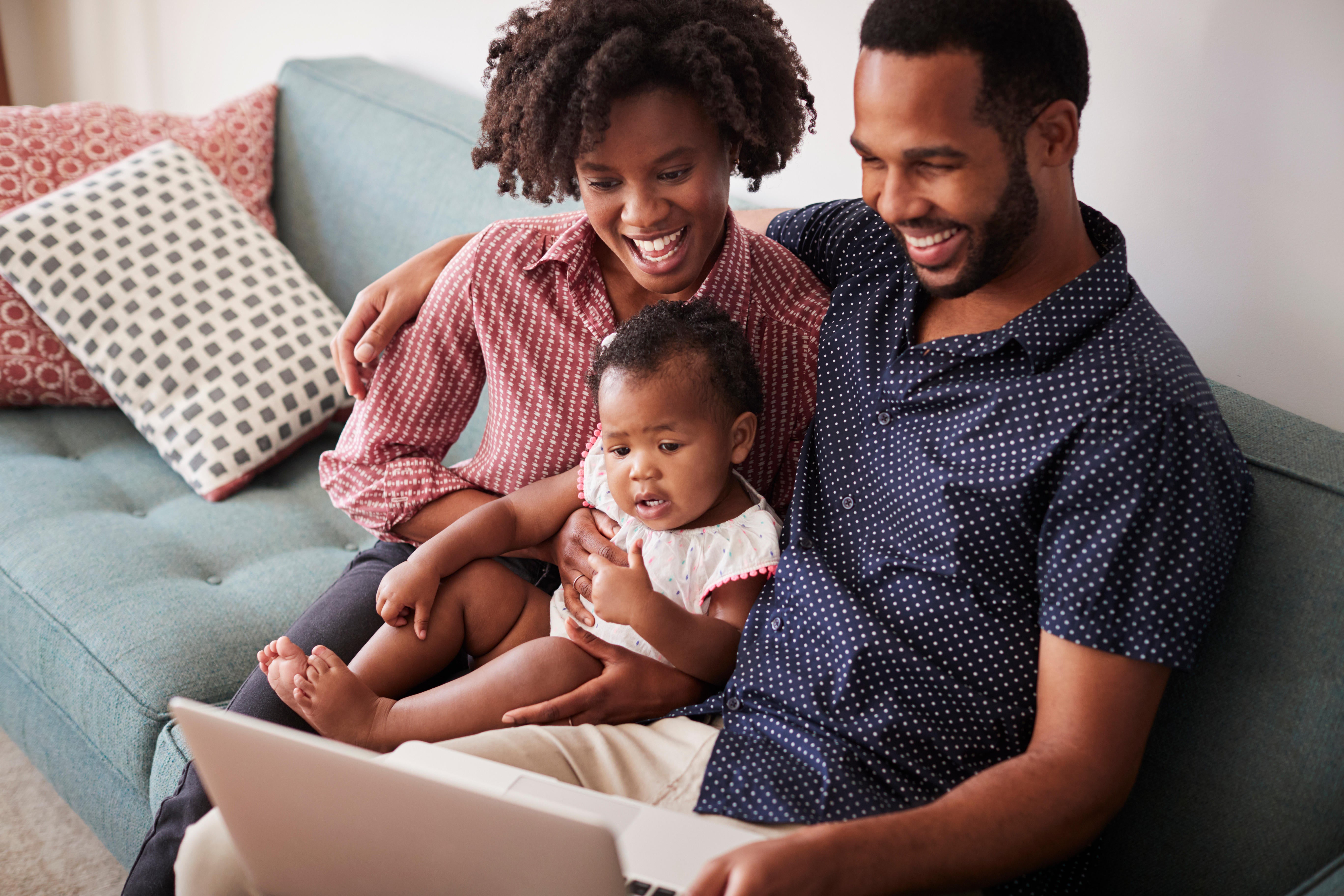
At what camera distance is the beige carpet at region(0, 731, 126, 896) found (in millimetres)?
1747

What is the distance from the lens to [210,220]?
88.9 inches

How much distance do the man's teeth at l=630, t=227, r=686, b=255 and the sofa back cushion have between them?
2.40ft

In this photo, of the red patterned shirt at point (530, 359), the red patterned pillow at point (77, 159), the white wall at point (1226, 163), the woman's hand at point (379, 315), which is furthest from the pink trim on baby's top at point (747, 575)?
the red patterned pillow at point (77, 159)

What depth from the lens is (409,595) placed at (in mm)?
1397

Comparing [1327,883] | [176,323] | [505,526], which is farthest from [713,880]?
[176,323]

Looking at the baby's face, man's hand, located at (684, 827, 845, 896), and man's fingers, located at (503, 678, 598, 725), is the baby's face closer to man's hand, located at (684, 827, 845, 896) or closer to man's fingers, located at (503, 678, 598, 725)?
man's fingers, located at (503, 678, 598, 725)

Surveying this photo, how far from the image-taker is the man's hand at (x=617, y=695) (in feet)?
4.18

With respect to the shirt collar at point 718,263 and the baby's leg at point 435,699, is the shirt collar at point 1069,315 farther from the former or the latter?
the baby's leg at point 435,699

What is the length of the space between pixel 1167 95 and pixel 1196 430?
0.68m

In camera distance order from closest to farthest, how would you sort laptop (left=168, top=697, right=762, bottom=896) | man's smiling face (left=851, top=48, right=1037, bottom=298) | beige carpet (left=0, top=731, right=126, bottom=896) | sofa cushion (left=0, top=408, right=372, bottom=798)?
laptop (left=168, top=697, right=762, bottom=896) → man's smiling face (left=851, top=48, right=1037, bottom=298) → sofa cushion (left=0, top=408, right=372, bottom=798) → beige carpet (left=0, top=731, right=126, bottom=896)

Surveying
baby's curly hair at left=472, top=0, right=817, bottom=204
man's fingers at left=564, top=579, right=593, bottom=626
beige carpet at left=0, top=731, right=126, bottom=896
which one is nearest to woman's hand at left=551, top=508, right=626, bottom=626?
man's fingers at left=564, top=579, right=593, bottom=626

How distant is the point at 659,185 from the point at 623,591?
50 cm

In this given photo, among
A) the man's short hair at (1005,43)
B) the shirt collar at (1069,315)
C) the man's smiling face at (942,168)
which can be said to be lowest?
the shirt collar at (1069,315)

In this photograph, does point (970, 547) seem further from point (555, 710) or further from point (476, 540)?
point (476, 540)
